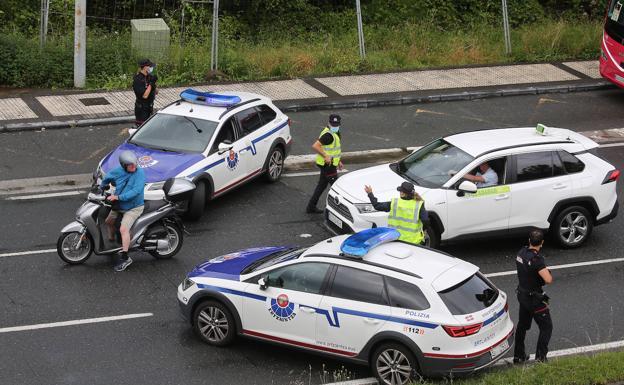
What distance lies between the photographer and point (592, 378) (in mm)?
10484

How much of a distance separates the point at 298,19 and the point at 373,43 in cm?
335

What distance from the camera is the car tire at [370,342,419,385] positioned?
10.6m

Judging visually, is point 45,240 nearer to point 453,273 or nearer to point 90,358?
point 90,358

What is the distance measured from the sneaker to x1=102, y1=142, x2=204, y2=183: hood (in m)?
1.63

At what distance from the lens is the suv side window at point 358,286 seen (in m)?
10.8

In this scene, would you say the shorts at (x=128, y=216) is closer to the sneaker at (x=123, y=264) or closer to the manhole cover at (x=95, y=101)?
the sneaker at (x=123, y=264)

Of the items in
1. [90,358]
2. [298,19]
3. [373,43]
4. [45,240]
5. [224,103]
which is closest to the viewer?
[90,358]

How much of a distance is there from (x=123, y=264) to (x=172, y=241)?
766mm

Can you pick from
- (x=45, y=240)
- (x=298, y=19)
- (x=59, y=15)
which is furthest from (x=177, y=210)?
(x=298, y=19)

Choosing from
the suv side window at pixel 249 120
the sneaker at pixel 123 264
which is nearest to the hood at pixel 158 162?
the suv side window at pixel 249 120

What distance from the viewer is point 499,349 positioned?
35.5 feet

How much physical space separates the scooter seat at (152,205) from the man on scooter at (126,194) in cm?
17

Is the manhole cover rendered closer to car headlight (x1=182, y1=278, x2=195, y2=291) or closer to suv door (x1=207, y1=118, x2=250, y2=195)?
suv door (x1=207, y1=118, x2=250, y2=195)

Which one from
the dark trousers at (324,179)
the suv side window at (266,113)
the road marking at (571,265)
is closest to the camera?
the road marking at (571,265)
